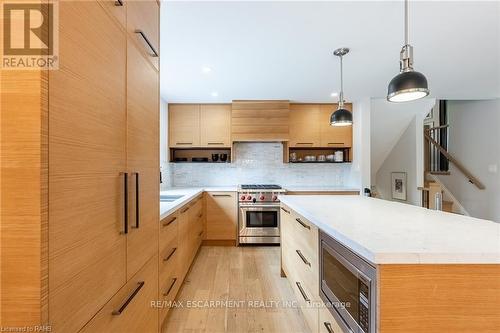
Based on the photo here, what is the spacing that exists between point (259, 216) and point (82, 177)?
10.5 feet

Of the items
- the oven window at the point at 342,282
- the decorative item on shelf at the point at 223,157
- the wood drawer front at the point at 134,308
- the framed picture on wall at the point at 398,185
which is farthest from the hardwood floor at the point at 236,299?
the framed picture on wall at the point at 398,185

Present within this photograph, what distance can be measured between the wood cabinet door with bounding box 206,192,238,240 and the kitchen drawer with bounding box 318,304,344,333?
96.8 inches

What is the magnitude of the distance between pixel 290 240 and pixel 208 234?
188 cm

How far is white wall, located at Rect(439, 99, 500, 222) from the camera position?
423cm

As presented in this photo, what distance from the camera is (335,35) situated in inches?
80.7

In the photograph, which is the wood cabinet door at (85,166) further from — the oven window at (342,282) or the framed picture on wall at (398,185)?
the framed picture on wall at (398,185)

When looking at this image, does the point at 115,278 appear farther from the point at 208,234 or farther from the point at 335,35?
the point at 208,234

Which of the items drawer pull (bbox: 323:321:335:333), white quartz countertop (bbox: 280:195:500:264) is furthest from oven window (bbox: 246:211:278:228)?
drawer pull (bbox: 323:321:335:333)

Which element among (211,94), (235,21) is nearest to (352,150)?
(211,94)

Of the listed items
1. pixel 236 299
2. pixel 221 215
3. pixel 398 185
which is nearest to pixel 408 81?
pixel 236 299

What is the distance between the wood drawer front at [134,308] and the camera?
0.88 metres

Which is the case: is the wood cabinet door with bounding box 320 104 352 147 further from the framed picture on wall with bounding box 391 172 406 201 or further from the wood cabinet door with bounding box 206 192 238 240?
the framed picture on wall with bounding box 391 172 406 201

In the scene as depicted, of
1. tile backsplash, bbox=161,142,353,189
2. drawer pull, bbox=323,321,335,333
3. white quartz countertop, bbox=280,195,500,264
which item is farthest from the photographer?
tile backsplash, bbox=161,142,353,189

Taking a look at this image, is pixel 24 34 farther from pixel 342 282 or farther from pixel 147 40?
pixel 342 282
